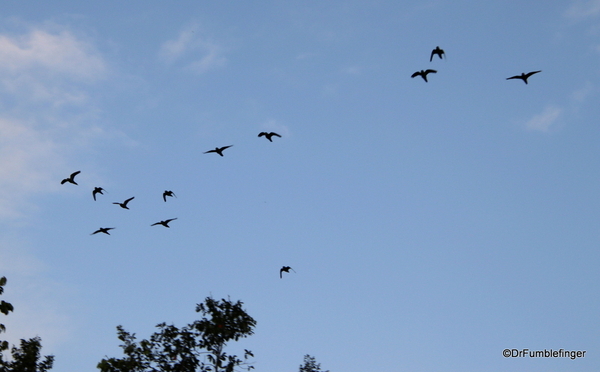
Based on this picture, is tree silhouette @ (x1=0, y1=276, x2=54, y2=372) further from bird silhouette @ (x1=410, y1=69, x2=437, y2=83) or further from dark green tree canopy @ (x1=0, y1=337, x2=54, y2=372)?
bird silhouette @ (x1=410, y1=69, x2=437, y2=83)

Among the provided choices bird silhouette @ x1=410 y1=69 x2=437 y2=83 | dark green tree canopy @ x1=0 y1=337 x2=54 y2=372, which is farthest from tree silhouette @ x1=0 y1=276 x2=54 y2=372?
bird silhouette @ x1=410 y1=69 x2=437 y2=83

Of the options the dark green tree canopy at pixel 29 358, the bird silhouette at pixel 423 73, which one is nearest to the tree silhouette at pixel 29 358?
the dark green tree canopy at pixel 29 358

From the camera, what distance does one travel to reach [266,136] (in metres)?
33.2

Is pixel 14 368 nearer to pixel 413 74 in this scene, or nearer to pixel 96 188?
pixel 96 188

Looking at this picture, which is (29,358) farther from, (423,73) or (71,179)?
(423,73)

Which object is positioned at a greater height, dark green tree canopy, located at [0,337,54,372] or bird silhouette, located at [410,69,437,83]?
bird silhouette, located at [410,69,437,83]

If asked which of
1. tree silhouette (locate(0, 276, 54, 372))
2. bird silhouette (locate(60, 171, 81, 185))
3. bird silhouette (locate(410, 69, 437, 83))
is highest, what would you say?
bird silhouette (locate(410, 69, 437, 83))

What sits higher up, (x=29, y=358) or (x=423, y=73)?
(x=423, y=73)

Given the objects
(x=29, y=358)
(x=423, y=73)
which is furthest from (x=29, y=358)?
(x=423, y=73)

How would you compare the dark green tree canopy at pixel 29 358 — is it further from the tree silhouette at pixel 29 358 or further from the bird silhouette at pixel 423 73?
the bird silhouette at pixel 423 73

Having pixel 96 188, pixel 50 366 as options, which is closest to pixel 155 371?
pixel 50 366

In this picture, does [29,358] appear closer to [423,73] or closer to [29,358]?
[29,358]

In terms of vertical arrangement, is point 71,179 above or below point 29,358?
above

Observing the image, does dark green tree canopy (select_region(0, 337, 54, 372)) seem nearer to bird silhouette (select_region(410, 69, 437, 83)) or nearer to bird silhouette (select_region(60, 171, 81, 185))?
bird silhouette (select_region(60, 171, 81, 185))
